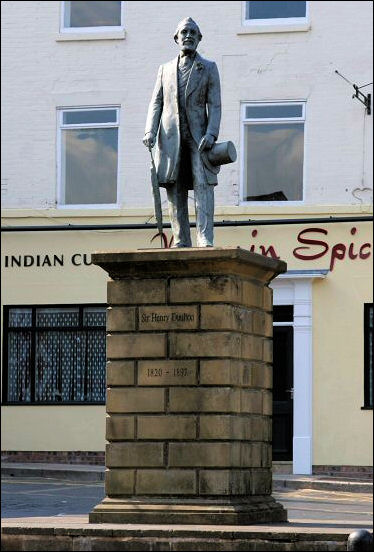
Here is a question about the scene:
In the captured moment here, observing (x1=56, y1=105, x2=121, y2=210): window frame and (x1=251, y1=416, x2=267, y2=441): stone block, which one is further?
(x1=56, y1=105, x2=121, y2=210): window frame

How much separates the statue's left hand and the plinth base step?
3.41 metres

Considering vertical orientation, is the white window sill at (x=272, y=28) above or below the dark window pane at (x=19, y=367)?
above

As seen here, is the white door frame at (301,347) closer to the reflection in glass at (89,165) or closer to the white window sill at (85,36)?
the reflection in glass at (89,165)

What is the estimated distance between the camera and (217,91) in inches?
611

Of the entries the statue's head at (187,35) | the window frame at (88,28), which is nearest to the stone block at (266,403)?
the statue's head at (187,35)

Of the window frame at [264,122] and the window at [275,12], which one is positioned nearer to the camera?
the window frame at [264,122]

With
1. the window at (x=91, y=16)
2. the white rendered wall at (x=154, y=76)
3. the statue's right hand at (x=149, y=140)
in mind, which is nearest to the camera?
the statue's right hand at (x=149, y=140)

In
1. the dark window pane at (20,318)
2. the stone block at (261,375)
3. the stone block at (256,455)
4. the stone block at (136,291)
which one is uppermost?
the dark window pane at (20,318)

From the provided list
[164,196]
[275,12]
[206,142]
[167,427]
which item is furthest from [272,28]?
[167,427]

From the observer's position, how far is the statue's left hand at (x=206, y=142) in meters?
15.2

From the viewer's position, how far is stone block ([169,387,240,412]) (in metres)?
14.6

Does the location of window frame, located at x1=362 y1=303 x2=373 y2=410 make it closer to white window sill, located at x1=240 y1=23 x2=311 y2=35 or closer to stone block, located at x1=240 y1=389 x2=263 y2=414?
white window sill, located at x1=240 y1=23 x2=311 y2=35

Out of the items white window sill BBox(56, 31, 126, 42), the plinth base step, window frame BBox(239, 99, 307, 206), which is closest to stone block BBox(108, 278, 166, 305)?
the plinth base step

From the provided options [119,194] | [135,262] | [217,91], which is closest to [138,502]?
[135,262]
